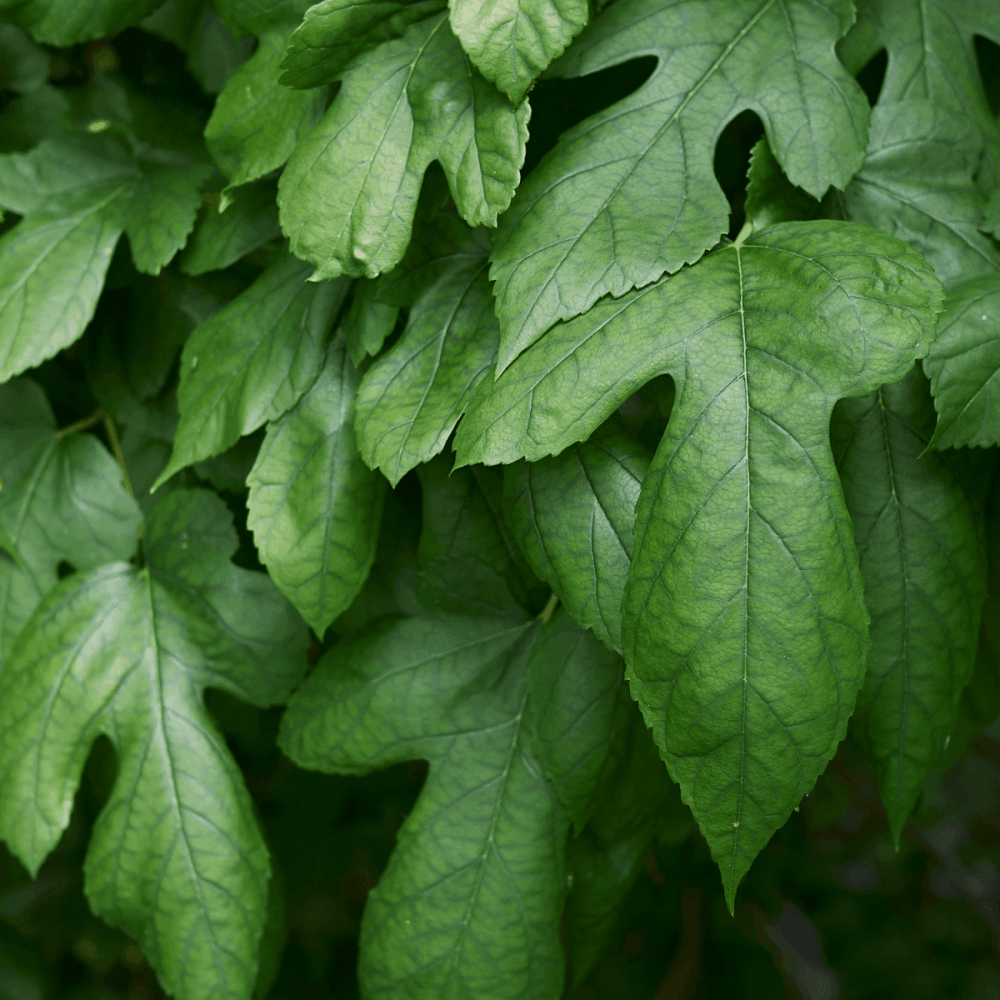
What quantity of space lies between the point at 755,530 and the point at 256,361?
0.42m

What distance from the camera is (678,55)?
2.03 ft

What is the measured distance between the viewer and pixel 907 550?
617 mm

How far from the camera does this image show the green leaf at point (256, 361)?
705 millimetres

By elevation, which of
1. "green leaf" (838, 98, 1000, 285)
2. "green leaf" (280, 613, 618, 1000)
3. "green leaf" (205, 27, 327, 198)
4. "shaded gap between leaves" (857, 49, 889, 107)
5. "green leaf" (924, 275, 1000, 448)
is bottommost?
"green leaf" (280, 613, 618, 1000)

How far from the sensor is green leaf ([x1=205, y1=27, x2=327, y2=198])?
650 mm

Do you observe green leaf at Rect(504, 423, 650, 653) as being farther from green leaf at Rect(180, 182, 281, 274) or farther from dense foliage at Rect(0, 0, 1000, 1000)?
green leaf at Rect(180, 182, 281, 274)

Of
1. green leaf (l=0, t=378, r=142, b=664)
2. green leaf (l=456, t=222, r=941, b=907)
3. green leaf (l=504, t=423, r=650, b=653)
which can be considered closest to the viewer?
green leaf (l=456, t=222, r=941, b=907)

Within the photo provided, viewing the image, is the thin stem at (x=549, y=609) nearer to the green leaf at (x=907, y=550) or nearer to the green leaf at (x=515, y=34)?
the green leaf at (x=907, y=550)

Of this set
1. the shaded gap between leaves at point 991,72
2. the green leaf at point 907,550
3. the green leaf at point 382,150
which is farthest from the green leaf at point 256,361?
the shaded gap between leaves at point 991,72

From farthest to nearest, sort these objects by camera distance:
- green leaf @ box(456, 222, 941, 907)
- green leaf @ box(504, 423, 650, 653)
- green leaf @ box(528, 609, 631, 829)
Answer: green leaf @ box(528, 609, 631, 829), green leaf @ box(504, 423, 650, 653), green leaf @ box(456, 222, 941, 907)

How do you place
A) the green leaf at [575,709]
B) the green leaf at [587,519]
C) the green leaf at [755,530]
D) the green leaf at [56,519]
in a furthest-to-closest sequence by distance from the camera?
the green leaf at [56,519] < the green leaf at [575,709] < the green leaf at [587,519] < the green leaf at [755,530]

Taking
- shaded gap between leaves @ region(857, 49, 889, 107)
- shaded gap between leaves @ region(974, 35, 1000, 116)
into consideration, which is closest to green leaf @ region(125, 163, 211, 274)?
shaded gap between leaves @ region(857, 49, 889, 107)

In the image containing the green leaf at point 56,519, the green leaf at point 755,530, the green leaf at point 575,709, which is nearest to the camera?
the green leaf at point 755,530

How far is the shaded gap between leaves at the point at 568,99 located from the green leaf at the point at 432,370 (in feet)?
0.30
